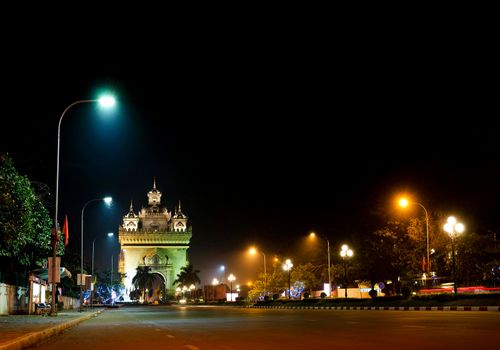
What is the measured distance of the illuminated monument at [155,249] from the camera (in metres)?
149

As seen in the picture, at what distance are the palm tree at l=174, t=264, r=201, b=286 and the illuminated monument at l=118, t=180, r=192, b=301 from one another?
5603 mm

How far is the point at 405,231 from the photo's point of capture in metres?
59.3

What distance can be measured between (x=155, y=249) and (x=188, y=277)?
12.1 metres

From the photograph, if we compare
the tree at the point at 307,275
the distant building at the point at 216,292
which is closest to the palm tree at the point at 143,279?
the distant building at the point at 216,292

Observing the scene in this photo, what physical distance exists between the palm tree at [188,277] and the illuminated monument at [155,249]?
5.60 meters

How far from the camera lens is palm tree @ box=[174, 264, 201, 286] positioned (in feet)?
466

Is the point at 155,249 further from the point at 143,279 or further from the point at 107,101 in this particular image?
the point at 107,101

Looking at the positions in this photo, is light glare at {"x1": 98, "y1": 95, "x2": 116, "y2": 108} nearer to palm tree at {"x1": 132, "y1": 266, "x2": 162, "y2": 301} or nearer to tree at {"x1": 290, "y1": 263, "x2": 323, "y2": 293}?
tree at {"x1": 290, "y1": 263, "x2": 323, "y2": 293}

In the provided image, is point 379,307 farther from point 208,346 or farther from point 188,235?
→ point 188,235

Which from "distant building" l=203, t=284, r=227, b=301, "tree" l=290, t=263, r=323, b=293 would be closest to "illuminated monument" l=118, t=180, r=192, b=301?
"distant building" l=203, t=284, r=227, b=301

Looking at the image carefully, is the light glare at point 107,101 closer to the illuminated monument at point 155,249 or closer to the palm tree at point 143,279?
the palm tree at point 143,279

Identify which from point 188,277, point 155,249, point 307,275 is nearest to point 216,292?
point 307,275

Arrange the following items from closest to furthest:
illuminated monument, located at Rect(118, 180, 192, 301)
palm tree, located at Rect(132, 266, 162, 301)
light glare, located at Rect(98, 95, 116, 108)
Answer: light glare, located at Rect(98, 95, 116, 108) < palm tree, located at Rect(132, 266, 162, 301) < illuminated monument, located at Rect(118, 180, 192, 301)

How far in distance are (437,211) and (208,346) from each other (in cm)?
4636
